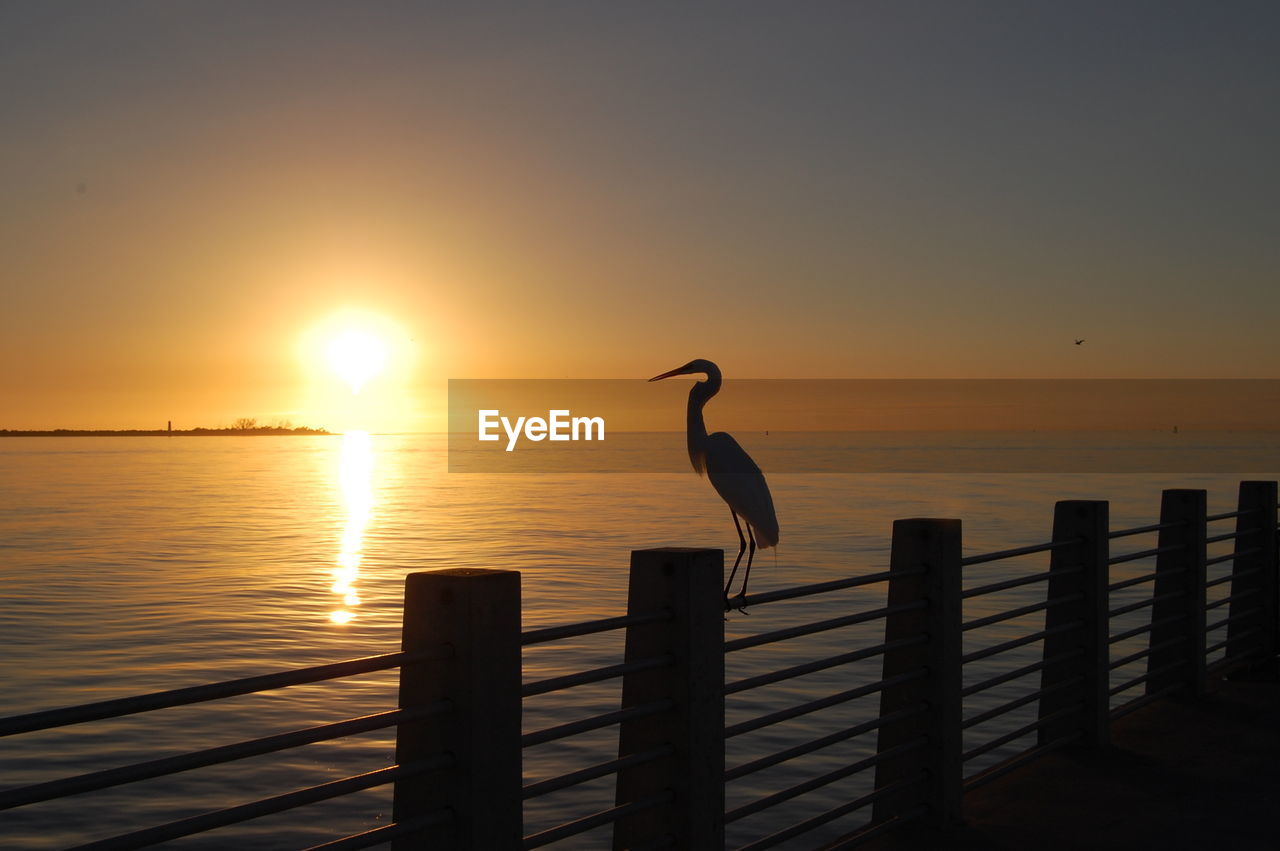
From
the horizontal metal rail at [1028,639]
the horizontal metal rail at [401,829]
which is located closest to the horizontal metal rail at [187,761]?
the horizontal metal rail at [401,829]

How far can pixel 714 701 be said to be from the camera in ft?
13.0

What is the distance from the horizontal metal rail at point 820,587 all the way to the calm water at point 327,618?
3.81 meters

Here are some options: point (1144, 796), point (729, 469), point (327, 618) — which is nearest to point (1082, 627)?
point (1144, 796)

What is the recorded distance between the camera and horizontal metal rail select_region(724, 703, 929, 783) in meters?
4.26

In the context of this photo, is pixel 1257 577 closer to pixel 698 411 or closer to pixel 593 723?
pixel 698 411

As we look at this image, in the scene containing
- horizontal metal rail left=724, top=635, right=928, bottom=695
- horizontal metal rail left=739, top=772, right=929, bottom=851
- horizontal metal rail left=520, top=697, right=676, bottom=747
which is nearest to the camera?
horizontal metal rail left=520, top=697, right=676, bottom=747

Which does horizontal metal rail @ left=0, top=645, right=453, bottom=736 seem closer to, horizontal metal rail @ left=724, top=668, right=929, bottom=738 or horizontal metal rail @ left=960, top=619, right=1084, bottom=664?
horizontal metal rail @ left=724, top=668, right=929, bottom=738

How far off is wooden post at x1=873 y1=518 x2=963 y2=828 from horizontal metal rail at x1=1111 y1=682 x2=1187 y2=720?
2.24 metres

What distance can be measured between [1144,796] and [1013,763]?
64cm

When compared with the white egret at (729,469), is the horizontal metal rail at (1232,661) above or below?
below

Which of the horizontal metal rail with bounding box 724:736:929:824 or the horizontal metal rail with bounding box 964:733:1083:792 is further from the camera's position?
the horizontal metal rail with bounding box 964:733:1083:792

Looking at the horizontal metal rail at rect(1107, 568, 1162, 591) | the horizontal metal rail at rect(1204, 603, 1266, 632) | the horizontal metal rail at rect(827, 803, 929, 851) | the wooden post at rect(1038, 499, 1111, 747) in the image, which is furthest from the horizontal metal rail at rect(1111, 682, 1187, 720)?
the horizontal metal rail at rect(827, 803, 929, 851)

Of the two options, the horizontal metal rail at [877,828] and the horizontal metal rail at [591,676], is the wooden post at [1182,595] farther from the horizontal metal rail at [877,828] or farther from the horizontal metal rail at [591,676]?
the horizontal metal rail at [591,676]

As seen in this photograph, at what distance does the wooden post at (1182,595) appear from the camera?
7887 mm
